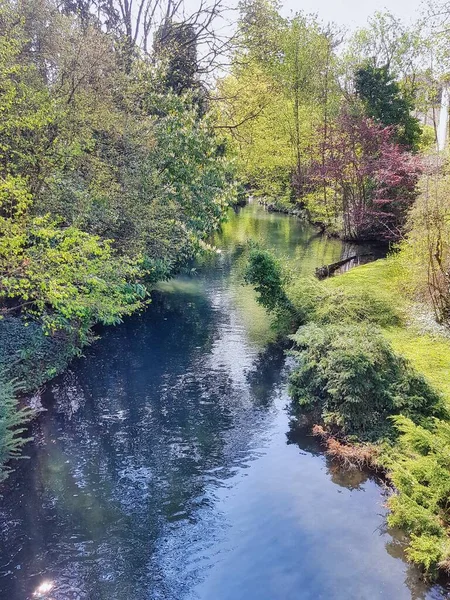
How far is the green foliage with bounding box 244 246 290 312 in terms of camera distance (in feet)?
48.8

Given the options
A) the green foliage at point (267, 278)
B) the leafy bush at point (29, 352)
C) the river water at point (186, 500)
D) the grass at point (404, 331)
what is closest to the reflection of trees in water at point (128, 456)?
the river water at point (186, 500)

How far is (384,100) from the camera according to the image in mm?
29078

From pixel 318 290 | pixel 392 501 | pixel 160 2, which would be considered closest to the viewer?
pixel 392 501

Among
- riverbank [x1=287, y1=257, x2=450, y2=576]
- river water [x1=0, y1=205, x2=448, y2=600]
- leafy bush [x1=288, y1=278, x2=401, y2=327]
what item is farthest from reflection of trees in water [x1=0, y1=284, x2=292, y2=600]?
riverbank [x1=287, y1=257, x2=450, y2=576]

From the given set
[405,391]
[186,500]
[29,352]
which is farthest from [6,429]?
[405,391]

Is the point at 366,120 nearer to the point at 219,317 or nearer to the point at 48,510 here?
the point at 219,317

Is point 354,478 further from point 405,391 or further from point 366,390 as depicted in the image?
point 405,391

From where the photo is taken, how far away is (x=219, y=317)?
57.1 ft

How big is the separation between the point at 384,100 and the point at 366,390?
84.7 feet

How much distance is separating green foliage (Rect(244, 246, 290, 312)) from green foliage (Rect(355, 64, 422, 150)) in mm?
19075

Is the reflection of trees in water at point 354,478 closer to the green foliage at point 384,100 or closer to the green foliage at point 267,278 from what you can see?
the green foliage at point 267,278

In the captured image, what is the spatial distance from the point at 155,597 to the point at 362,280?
45.5 ft

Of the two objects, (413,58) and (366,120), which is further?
(413,58)

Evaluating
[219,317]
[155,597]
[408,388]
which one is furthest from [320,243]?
[155,597]
